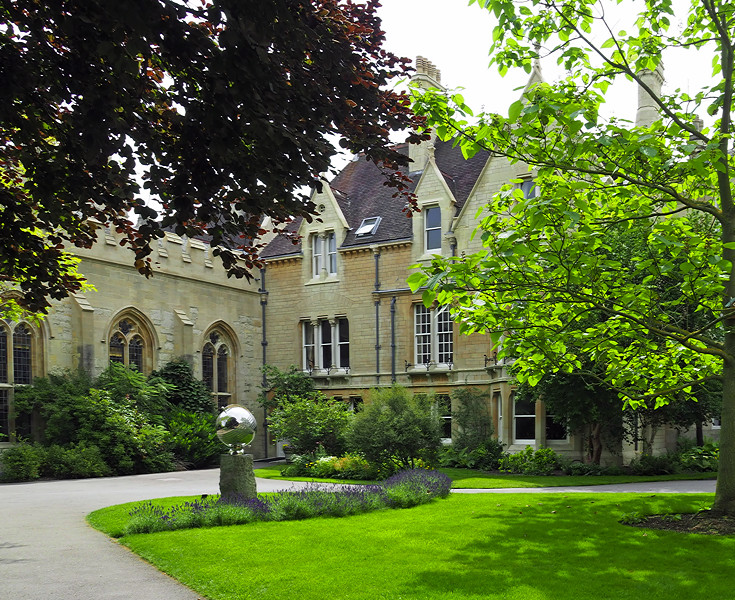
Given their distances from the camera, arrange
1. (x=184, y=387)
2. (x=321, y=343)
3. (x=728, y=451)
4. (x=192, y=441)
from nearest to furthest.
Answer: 1. (x=728, y=451)
2. (x=192, y=441)
3. (x=184, y=387)
4. (x=321, y=343)

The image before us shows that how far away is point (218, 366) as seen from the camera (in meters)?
32.6

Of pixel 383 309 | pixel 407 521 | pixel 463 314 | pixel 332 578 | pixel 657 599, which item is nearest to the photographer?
pixel 657 599

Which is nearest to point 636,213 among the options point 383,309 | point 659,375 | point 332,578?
point 659,375

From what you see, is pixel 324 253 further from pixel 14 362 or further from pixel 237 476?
pixel 237 476

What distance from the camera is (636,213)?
11367mm

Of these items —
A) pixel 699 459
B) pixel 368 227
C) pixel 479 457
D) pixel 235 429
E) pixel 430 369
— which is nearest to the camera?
pixel 235 429

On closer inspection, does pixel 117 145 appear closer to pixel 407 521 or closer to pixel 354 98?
pixel 354 98

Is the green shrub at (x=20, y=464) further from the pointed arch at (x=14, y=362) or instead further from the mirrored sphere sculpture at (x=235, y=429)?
the mirrored sphere sculpture at (x=235, y=429)

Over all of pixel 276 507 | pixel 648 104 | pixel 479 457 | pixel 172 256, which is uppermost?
pixel 648 104

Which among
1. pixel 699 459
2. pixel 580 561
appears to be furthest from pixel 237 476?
pixel 699 459

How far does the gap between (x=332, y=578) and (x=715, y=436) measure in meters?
24.8

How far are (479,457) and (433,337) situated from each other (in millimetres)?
6291

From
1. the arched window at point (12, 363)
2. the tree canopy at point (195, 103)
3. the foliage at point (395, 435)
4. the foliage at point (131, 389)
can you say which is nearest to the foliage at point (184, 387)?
the foliage at point (131, 389)

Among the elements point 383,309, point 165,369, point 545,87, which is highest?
point 545,87
